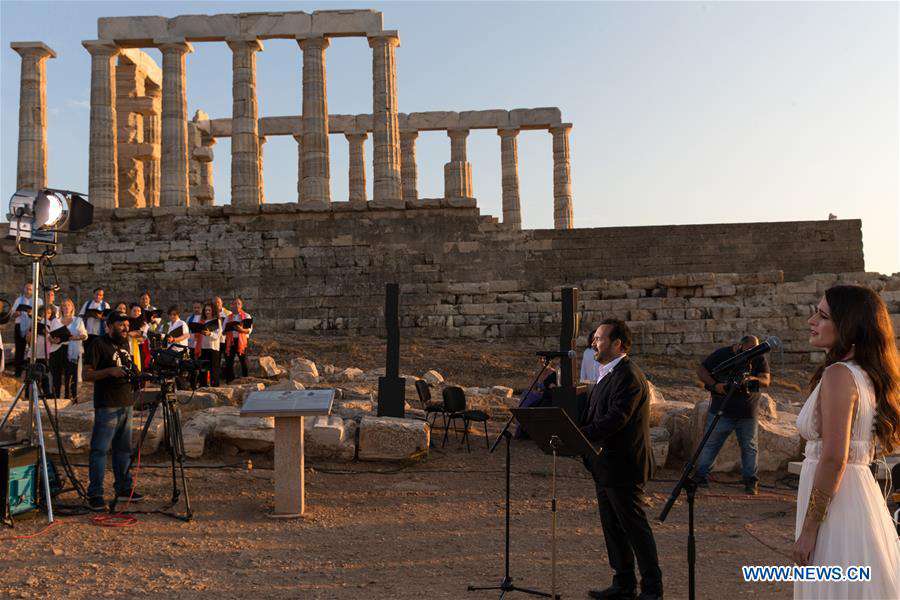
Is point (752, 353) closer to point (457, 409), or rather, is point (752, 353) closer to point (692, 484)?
point (692, 484)

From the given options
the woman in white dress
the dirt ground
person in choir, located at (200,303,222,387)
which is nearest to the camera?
the woman in white dress

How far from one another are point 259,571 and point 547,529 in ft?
8.85

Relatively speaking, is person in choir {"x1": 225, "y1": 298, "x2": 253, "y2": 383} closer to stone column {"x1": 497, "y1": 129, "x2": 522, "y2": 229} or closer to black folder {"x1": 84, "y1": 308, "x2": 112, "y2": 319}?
black folder {"x1": 84, "y1": 308, "x2": 112, "y2": 319}

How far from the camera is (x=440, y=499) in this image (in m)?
8.31

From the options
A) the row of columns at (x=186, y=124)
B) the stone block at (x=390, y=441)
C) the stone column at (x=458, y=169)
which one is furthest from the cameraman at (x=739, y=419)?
the stone column at (x=458, y=169)

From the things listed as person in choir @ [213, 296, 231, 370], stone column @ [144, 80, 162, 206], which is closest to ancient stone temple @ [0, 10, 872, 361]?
stone column @ [144, 80, 162, 206]

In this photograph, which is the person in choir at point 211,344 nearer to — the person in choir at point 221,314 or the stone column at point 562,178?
the person in choir at point 221,314

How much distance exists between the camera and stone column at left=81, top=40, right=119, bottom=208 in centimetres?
2688

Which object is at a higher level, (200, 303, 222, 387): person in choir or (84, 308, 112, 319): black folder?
(84, 308, 112, 319): black folder

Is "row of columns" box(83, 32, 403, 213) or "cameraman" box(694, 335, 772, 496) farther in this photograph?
"row of columns" box(83, 32, 403, 213)

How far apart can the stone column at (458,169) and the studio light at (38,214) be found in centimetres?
2602

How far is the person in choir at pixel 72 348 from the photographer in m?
13.0

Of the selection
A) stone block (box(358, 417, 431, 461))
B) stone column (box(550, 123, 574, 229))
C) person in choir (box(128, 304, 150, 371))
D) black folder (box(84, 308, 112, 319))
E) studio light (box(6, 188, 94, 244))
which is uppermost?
stone column (box(550, 123, 574, 229))

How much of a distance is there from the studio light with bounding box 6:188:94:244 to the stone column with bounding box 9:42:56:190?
22.6 metres
